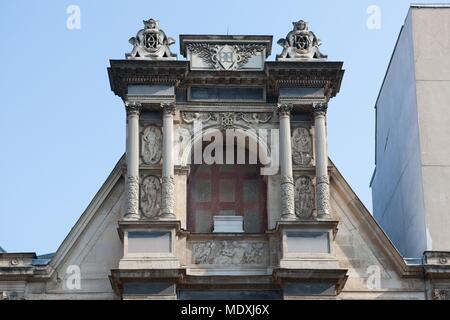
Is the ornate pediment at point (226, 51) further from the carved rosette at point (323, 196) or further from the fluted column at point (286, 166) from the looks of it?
the carved rosette at point (323, 196)

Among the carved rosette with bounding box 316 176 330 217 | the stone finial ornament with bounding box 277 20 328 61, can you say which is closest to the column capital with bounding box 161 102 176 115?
the stone finial ornament with bounding box 277 20 328 61

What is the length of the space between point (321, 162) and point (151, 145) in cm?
436

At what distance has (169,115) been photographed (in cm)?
2933

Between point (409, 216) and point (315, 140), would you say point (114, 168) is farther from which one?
point (409, 216)

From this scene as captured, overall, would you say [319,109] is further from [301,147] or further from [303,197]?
[303,197]

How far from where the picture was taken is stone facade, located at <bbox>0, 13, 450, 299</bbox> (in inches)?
1104

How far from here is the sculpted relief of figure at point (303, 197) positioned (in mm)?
28828

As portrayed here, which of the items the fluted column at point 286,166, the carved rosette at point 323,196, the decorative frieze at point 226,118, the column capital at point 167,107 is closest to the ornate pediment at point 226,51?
the decorative frieze at point 226,118

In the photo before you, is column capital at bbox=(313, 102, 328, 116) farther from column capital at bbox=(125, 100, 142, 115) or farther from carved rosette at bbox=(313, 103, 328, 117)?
column capital at bbox=(125, 100, 142, 115)

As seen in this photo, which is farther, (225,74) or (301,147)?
(225,74)

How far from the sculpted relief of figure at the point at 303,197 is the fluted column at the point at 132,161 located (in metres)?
4.02

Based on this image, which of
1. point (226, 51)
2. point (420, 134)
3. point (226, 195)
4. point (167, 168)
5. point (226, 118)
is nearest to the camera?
point (167, 168)

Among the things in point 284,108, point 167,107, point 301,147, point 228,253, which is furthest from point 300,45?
point 228,253

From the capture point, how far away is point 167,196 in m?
28.4
